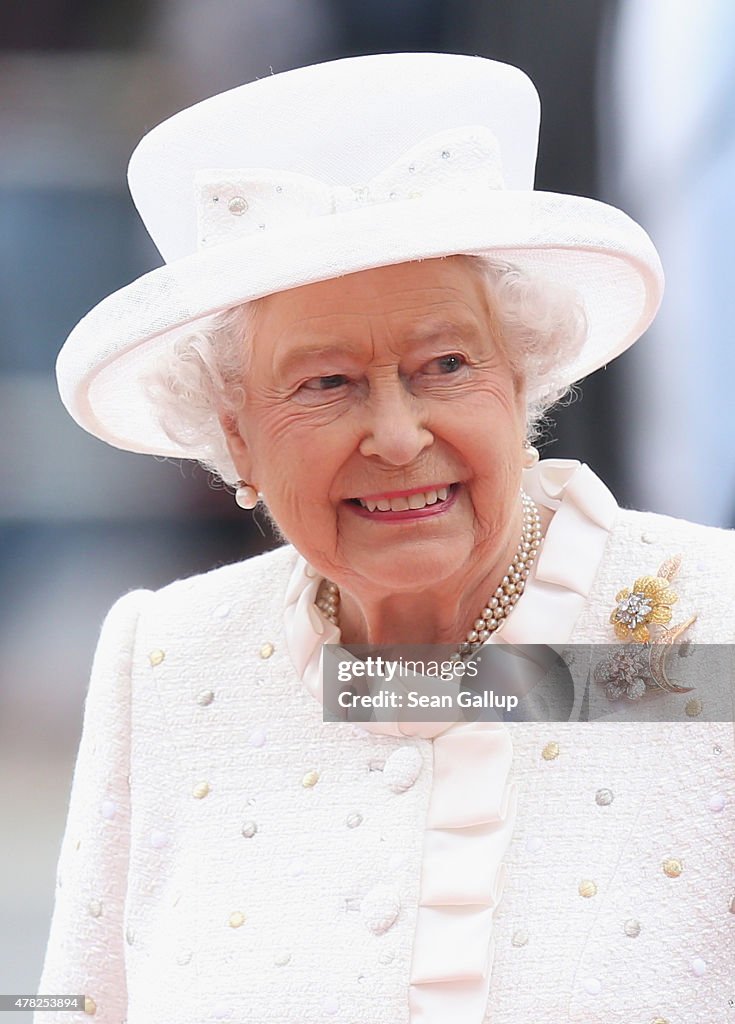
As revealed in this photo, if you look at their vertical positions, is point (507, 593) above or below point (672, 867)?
above

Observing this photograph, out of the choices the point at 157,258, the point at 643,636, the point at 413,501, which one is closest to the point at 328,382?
the point at 413,501

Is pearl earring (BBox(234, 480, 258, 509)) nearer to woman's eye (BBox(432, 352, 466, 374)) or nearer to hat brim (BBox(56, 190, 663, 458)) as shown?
hat brim (BBox(56, 190, 663, 458))

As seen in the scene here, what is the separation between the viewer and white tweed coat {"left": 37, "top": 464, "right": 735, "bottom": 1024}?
3.92ft

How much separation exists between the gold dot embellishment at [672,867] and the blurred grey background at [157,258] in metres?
0.86

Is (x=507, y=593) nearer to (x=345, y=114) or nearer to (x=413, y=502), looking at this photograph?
(x=413, y=502)

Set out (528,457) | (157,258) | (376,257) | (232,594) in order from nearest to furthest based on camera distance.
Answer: (376,257)
(528,457)
(232,594)
(157,258)

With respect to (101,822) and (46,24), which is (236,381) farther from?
(46,24)

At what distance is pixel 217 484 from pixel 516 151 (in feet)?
3.25

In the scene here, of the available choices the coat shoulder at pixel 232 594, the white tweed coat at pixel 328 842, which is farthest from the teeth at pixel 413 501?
the coat shoulder at pixel 232 594

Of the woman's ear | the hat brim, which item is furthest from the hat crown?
the woman's ear

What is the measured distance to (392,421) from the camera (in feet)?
4.00

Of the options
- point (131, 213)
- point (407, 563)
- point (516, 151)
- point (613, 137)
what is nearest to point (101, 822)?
point (407, 563)

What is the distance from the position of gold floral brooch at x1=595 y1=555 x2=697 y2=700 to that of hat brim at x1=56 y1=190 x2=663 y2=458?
257 millimetres

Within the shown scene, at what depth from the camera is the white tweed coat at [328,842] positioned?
1.19m
